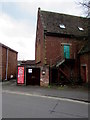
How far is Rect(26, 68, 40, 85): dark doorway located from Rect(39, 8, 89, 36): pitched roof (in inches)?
235

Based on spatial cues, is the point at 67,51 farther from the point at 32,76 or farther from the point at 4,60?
the point at 4,60

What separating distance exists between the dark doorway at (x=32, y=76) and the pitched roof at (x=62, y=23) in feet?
19.6

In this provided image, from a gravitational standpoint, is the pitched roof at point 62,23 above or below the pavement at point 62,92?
above

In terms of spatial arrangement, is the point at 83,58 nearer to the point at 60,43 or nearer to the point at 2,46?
the point at 60,43

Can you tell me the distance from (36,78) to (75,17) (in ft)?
45.5

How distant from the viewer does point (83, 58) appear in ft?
62.7

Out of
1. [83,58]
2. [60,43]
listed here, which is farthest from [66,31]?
[83,58]

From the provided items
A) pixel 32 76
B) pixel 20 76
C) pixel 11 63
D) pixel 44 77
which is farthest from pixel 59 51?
pixel 11 63

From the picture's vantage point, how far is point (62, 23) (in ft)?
72.2

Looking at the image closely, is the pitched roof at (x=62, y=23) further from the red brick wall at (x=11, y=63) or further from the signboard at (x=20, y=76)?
the red brick wall at (x=11, y=63)

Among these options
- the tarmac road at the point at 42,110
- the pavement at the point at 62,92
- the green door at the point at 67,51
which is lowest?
the pavement at the point at 62,92

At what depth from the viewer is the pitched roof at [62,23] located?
20.3 metres

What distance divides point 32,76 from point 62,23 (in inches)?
399

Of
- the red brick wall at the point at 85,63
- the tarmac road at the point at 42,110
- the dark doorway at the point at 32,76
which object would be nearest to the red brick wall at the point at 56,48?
the red brick wall at the point at 85,63
